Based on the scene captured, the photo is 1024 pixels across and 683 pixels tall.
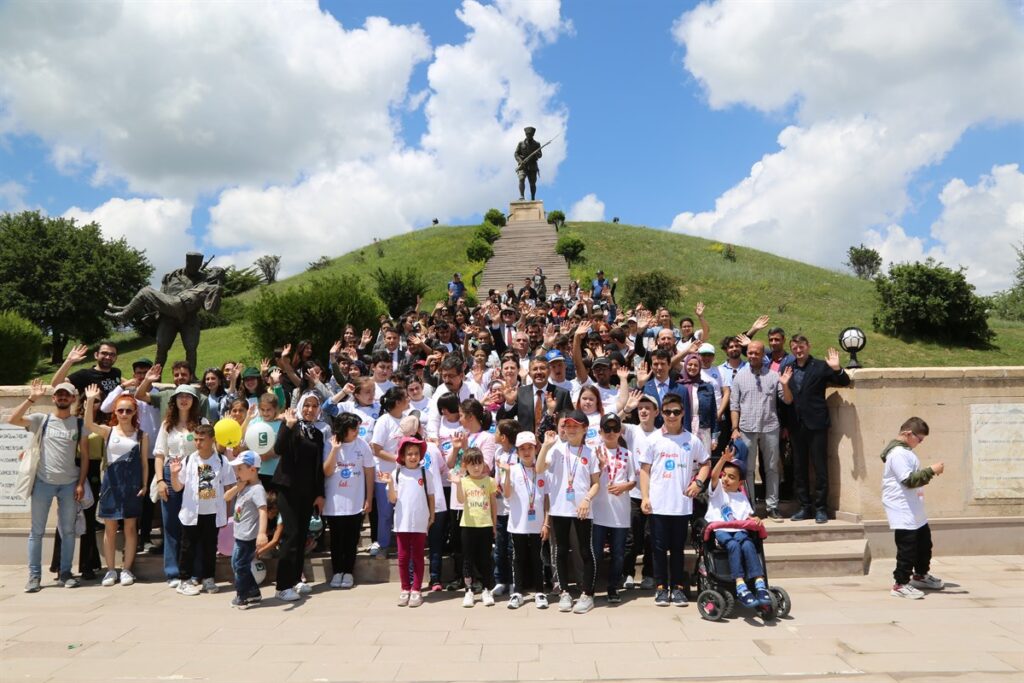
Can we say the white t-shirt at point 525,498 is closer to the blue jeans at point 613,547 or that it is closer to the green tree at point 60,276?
the blue jeans at point 613,547

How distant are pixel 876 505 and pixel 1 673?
7.77 meters

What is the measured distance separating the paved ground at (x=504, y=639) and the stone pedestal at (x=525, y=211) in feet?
115

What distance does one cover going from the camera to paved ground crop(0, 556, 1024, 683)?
4.23 m

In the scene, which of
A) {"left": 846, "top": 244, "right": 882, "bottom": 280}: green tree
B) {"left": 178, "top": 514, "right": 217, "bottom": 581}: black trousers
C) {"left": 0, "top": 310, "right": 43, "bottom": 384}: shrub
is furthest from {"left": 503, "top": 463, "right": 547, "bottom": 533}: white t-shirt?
{"left": 846, "top": 244, "right": 882, "bottom": 280}: green tree

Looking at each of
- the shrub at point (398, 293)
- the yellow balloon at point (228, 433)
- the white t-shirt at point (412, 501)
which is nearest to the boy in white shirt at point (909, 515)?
the white t-shirt at point (412, 501)

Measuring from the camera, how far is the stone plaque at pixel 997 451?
7074 millimetres

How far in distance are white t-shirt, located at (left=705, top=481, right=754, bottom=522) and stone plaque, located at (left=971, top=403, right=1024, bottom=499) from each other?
3486mm

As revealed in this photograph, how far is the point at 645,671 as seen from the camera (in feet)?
13.7

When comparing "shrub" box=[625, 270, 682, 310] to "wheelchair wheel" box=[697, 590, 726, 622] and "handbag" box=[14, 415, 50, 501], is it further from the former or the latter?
"handbag" box=[14, 415, 50, 501]

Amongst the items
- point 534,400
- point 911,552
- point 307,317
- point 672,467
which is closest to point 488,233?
point 307,317

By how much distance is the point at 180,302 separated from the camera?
9125 millimetres

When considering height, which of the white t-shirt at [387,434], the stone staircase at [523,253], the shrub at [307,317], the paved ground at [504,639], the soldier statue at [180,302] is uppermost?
the stone staircase at [523,253]

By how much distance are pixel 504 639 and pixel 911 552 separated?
3.65 m

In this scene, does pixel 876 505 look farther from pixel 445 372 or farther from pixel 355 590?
pixel 355 590
